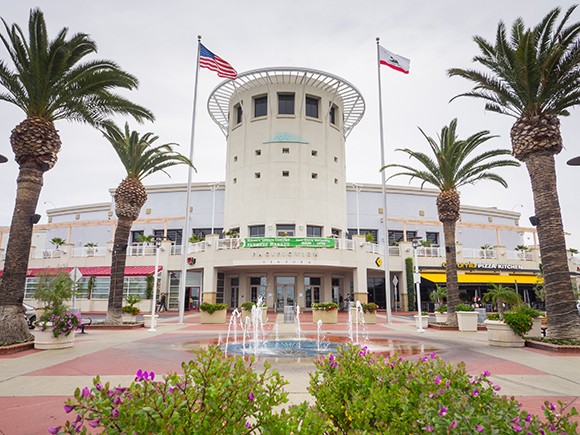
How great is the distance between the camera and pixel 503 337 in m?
13.8

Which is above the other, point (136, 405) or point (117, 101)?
point (117, 101)

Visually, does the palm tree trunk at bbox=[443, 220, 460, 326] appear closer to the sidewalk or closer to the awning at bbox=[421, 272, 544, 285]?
the sidewalk

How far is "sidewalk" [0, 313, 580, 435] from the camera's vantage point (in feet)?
20.1

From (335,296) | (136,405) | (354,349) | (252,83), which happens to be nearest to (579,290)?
(335,296)

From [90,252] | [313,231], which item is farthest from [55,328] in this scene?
[90,252]

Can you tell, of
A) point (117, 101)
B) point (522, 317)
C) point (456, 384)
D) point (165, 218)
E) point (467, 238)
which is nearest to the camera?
point (456, 384)

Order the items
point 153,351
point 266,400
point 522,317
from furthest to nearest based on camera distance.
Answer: point 522,317 < point 153,351 < point 266,400

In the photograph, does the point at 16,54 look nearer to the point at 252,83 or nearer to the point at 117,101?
the point at 117,101

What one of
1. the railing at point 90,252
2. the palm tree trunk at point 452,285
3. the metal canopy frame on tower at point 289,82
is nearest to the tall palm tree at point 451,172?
the palm tree trunk at point 452,285

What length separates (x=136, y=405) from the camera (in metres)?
2.53

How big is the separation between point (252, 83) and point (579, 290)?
35799mm

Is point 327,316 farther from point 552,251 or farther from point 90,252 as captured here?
point 90,252

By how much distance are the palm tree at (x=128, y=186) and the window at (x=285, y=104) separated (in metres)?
18.0

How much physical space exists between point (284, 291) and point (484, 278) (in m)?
19.9
